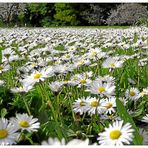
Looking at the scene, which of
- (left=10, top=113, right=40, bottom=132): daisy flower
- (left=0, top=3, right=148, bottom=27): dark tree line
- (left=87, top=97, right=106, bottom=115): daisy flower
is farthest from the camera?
(left=0, top=3, right=148, bottom=27): dark tree line

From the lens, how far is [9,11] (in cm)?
3014

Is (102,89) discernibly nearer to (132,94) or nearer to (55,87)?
(55,87)

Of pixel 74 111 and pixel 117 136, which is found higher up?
pixel 117 136

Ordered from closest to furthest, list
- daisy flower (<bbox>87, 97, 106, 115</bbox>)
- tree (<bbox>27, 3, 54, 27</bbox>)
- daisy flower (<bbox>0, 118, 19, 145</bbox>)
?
daisy flower (<bbox>0, 118, 19, 145</bbox>) < daisy flower (<bbox>87, 97, 106, 115</bbox>) < tree (<bbox>27, 3, 54, 27</bbox>)

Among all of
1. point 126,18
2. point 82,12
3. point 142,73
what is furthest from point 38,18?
point 142,73

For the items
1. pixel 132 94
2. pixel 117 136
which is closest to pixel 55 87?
pixel 132 94

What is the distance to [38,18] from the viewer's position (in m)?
35.7

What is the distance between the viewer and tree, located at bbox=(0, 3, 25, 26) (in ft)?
96.2

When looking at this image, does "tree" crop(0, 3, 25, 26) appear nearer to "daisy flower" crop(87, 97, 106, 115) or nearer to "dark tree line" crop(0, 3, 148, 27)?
"dark tree line" crop(0, 3, 148, 27)

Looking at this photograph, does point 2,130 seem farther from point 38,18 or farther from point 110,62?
point 38,18

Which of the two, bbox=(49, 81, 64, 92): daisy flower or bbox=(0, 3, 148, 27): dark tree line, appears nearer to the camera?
bbox=(49, 81, 64, 92): daisy flower

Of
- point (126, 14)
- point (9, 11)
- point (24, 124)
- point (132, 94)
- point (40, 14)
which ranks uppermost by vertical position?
point (24, 124)

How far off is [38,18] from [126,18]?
12691mm

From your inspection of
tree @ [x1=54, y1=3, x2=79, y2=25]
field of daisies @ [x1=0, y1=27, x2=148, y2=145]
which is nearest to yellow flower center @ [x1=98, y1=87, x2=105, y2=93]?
field of daisies @ [x1=0, y1=27, x2=148, y2=145]
